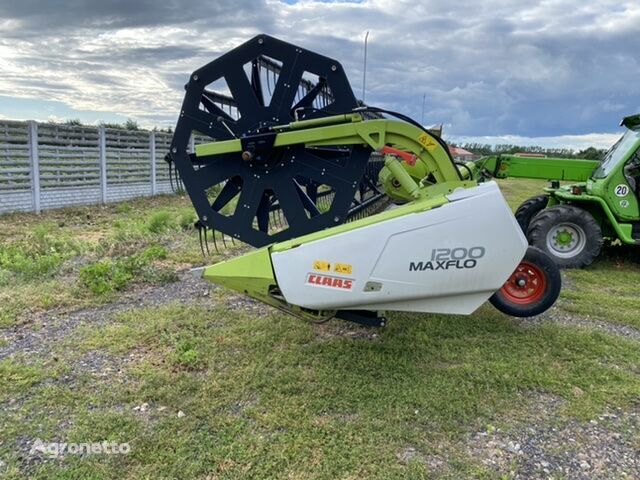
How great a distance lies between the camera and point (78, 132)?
11.3m

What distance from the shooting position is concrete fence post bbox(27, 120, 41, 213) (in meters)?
10.0

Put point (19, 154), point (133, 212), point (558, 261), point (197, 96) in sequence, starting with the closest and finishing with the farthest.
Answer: point (197, 96)
point (558, 261)
point (19, 154)
point (133, 212)

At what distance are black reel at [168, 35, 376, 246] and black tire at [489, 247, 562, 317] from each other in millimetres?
1396

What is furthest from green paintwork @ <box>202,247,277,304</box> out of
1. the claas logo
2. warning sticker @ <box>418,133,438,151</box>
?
warning sticker @ <box>418,133,438,151</box>

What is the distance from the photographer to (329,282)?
2996 millimetres

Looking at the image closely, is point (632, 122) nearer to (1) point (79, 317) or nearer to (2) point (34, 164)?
(1) point (79, 317)

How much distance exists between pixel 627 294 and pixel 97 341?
5.46 m

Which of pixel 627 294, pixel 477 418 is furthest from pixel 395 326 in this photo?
pixel 627 294

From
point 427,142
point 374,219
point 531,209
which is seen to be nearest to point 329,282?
point 374,219

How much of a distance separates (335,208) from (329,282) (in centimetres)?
75

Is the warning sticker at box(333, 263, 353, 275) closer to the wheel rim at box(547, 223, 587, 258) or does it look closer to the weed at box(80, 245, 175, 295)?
the weed at box(80, 245, 175, 295)

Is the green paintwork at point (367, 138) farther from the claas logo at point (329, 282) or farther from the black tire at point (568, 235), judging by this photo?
the black tire at point (568, 235)

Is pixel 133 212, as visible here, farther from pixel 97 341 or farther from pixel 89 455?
pixel 89 455

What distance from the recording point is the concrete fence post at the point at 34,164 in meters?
10.0
